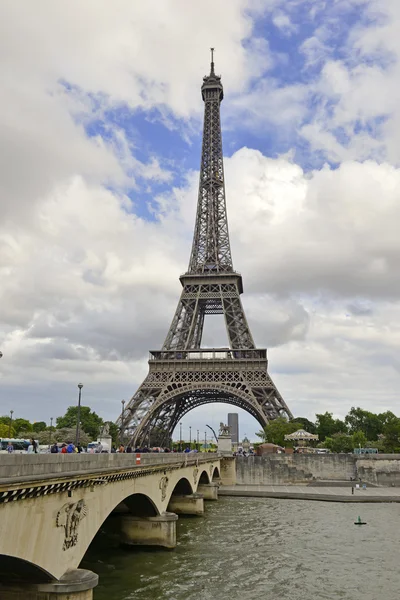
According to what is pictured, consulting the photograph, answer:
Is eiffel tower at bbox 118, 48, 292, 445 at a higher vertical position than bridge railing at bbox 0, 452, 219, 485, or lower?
higher

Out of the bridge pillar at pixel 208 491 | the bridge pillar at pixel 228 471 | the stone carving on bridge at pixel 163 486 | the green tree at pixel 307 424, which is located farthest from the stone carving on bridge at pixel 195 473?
the green tree at pixel 307 424

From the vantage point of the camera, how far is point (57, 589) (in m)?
14.7

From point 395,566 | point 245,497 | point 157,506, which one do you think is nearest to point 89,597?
point 157,506

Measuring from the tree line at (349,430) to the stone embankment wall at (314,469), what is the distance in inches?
267

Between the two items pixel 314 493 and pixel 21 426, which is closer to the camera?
pixel 314 493

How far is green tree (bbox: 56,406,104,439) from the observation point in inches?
3981

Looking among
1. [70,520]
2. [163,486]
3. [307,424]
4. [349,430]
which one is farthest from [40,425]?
[70,520]

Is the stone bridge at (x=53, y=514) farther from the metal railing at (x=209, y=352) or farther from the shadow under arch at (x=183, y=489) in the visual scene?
the metal railing at (x=209, y=352)

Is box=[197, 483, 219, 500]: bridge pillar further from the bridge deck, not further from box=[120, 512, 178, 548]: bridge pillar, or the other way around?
the bridge deck

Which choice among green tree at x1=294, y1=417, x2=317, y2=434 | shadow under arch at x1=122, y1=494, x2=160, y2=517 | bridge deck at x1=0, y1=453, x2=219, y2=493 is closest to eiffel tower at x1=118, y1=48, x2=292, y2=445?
green tree at x1=294, y1=417, x2=317, y2=434

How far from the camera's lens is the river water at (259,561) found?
20.9 meters

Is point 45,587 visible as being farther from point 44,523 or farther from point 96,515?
point 96,515

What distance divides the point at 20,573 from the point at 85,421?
89.3m

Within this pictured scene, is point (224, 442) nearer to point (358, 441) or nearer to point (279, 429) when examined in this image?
point (279, 429)
